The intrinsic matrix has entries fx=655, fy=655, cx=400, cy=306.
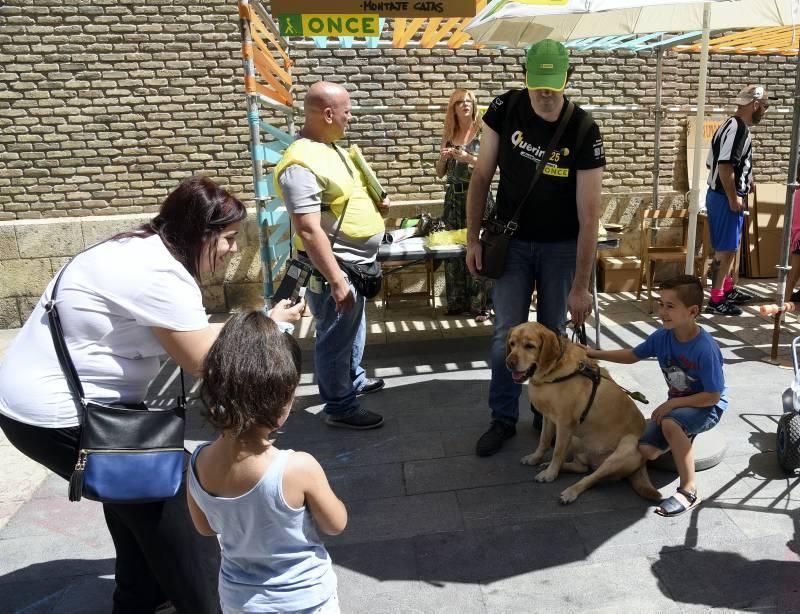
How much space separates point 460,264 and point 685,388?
3.32 metres

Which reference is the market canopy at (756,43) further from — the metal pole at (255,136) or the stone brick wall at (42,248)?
the stone brick wall at (42,248)

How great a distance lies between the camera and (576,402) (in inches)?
127

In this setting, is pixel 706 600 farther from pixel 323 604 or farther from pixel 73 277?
pixel 73 277

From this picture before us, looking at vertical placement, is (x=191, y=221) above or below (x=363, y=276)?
above

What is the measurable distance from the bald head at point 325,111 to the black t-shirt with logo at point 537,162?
30.4 inches

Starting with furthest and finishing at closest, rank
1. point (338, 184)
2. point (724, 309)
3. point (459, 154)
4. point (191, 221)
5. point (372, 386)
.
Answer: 1. point (724, 309)
2. point (459, 154)
3. point (372, 386)
4. point (338, 184)
5. point (191, 221)

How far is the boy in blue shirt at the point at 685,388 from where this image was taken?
301cm

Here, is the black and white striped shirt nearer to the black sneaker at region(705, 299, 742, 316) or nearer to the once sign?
the black sneaker at region(705, 299, 742, 316)

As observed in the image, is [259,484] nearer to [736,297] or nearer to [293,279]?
[293,279]

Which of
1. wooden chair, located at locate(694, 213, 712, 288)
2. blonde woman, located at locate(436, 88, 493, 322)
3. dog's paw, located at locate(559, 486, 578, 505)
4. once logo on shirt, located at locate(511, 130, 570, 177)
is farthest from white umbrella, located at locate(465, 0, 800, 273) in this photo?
dog's paw, located at locate(559, 486, 578, 505)

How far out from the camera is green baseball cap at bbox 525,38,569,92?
3.07m

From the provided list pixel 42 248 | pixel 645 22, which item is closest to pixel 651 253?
pixel 645 22

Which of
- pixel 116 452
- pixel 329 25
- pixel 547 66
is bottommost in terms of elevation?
pixel 116 452

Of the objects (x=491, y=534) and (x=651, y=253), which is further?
(x=651, y=253)
